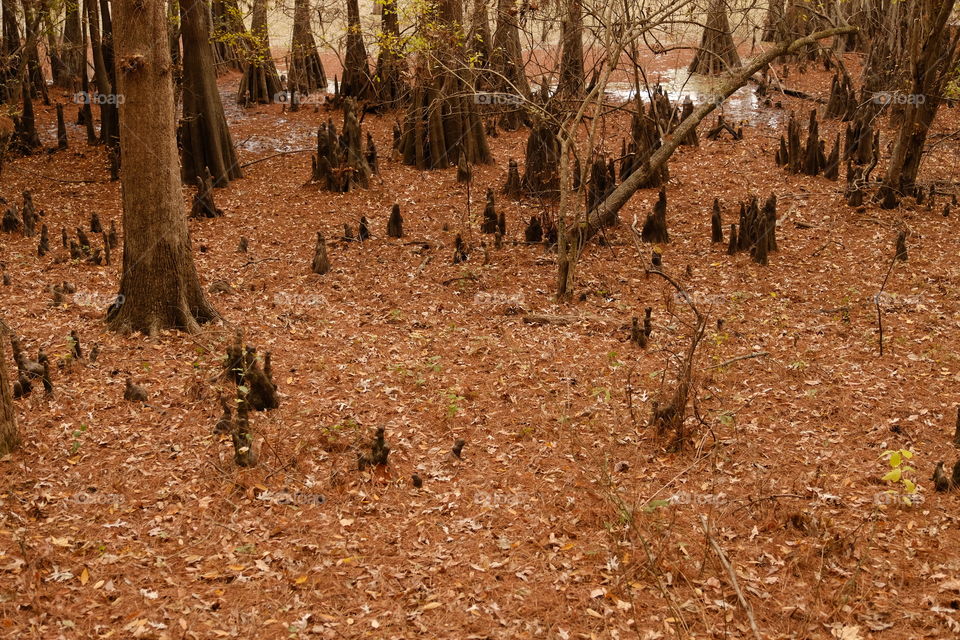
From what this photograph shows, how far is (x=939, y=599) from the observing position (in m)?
4.15

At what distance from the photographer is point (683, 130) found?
945 cm

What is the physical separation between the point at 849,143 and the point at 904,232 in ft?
13.2

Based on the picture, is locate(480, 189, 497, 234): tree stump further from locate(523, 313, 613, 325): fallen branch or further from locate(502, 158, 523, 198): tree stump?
locate(523, 313, 613, 325): fallen branch

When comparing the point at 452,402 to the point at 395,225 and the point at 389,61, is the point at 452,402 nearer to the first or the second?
the point at 395,225

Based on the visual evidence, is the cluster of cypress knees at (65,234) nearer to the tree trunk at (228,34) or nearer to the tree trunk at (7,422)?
the tree trunk at (228,34)

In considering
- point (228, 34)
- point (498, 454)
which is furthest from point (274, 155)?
point (498, 454)

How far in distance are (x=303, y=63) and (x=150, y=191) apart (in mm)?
12735

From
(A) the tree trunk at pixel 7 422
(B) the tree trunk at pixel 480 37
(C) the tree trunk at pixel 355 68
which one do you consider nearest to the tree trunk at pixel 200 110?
(C) the tree trunk at pixel 355 68

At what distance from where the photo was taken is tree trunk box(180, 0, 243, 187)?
12336mm

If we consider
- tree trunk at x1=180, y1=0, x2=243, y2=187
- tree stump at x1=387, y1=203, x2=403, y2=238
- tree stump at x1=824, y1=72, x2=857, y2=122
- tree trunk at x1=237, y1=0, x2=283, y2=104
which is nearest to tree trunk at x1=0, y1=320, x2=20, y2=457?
tree stump at x1=387, y1=203, x2=403, y2=238

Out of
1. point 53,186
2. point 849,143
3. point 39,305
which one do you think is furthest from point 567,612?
point 53,186

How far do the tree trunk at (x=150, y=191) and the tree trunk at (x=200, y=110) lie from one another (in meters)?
4.98

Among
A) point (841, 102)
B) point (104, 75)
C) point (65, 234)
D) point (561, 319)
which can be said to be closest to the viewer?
point (561, 319)

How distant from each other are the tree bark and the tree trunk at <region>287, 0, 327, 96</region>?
9.81 meters
